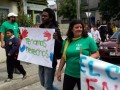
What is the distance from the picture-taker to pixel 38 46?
581 cm

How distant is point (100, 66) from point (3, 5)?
13128 millimetres

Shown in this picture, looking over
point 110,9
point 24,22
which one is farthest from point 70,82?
point 110,9

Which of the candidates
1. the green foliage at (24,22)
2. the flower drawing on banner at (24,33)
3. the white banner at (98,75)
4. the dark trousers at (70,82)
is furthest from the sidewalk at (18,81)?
the green foliage at (24,22)

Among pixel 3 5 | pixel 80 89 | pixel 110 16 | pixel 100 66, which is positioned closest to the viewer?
pixel 100 66

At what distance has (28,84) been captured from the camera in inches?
311

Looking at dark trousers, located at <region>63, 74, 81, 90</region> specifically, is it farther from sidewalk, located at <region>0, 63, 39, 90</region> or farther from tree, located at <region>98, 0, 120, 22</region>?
tree, located at <region>98, 0, 120, 22</region>

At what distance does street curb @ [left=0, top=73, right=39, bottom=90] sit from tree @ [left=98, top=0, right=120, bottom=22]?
33.8 m

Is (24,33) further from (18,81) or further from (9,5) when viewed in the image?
(9,5)

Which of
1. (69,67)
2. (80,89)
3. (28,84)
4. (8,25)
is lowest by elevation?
(28,84)

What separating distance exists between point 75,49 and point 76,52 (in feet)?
0.15

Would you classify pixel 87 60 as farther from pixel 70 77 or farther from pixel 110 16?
pixel 110 16

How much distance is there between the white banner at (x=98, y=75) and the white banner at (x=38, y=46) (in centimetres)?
111

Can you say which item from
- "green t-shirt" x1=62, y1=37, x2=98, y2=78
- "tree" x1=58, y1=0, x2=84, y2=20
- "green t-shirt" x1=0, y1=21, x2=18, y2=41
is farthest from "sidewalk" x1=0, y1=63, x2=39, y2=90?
"tree" x1=58, y1=0, x2=84, y2=20

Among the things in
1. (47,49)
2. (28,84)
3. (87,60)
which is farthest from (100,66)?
(28,84)
